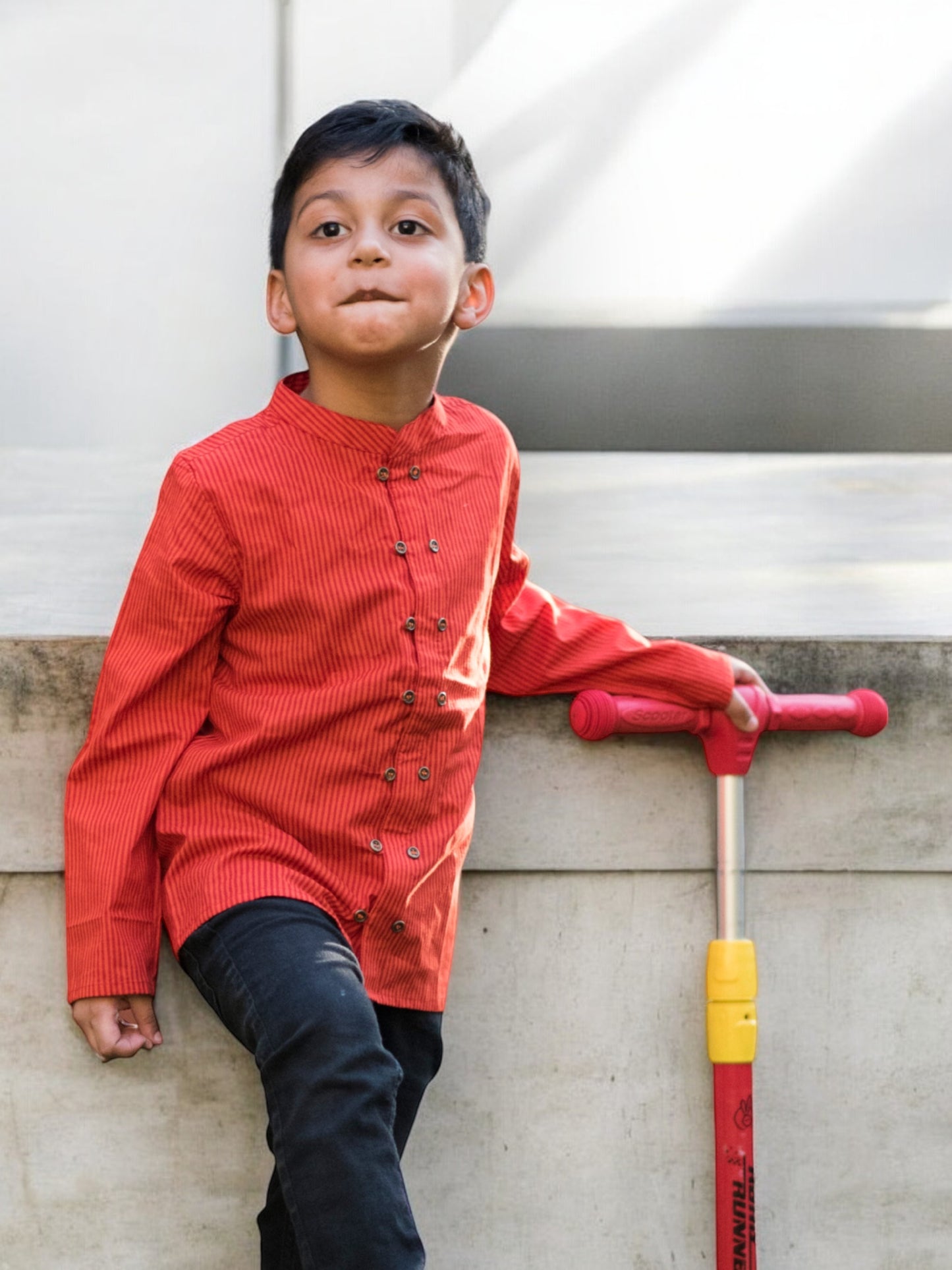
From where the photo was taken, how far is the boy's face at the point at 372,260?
5.13 feet

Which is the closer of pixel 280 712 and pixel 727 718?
pixel 280 712

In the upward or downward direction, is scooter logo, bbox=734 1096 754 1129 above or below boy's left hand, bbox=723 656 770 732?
below

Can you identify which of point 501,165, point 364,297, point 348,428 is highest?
point 501,165

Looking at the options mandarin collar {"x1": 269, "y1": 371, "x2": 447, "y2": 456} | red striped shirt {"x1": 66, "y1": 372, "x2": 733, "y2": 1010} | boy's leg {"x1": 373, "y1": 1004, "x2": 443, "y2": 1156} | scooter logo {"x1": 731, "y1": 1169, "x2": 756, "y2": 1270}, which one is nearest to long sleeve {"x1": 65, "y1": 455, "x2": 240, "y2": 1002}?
red striped shirt {"x1": 66, "y1": 372, "x2": 733, "y2": 1010}

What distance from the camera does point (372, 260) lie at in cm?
156

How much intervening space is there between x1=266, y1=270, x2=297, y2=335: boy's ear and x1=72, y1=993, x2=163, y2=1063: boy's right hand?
0.70 metres

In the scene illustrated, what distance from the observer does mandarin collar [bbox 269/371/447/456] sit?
160 centimetres

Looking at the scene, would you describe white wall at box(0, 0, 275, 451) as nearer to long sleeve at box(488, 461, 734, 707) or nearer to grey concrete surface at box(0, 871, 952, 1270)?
long sleeve at box(488, 461, 734, 707)

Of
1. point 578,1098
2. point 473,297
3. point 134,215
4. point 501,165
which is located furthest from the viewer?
point 501,165

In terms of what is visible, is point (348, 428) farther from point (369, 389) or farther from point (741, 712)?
point (741, 712)

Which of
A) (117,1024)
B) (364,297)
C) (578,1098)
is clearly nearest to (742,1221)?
(578,1098)

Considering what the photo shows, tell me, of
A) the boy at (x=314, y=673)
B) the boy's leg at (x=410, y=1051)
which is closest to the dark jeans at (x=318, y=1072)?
the boy at (x=314, y=673)

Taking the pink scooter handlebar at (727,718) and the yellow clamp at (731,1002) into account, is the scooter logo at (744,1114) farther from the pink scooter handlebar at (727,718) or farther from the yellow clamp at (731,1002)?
the pink scooter handlebar at (727,718)

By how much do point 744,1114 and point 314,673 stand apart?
2.24 ft
